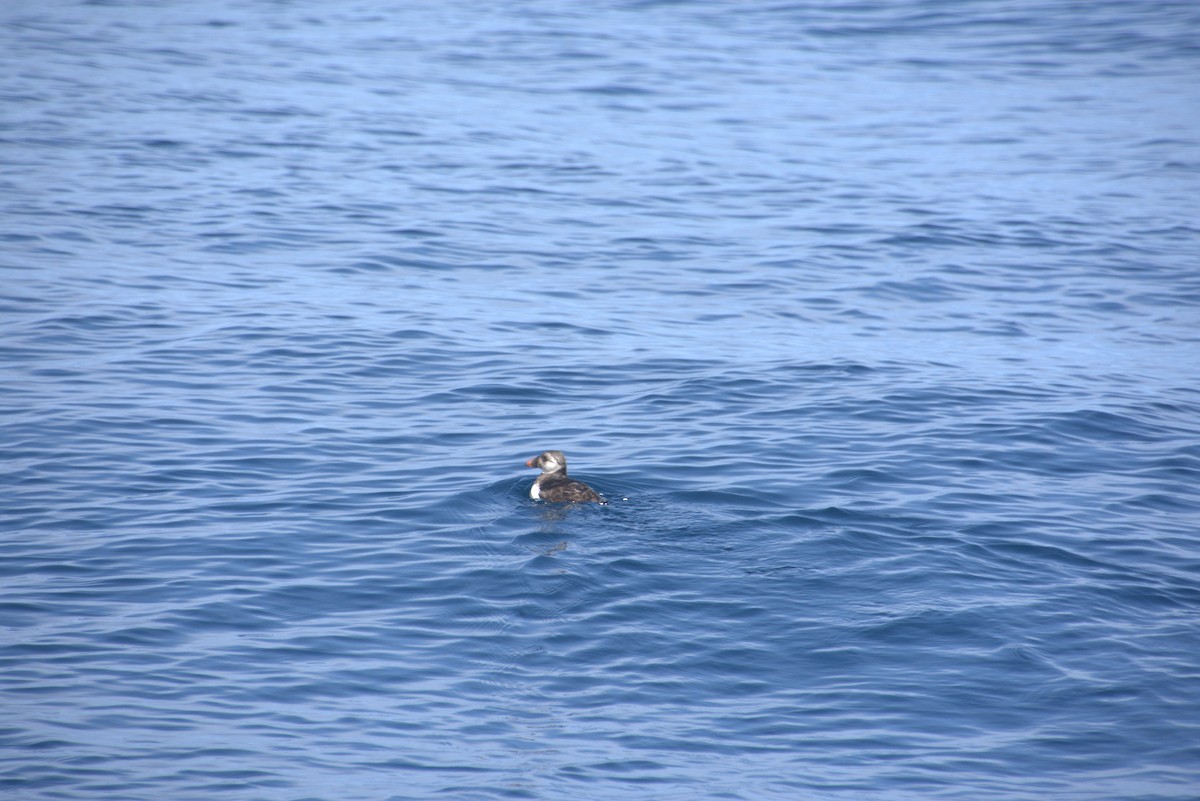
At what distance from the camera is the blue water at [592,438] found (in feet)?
27.6

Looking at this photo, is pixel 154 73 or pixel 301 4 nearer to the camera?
pixel 154 73

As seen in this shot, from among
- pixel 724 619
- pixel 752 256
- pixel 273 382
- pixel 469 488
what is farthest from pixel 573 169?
pixel 724 619

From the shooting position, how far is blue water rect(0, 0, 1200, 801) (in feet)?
27.6

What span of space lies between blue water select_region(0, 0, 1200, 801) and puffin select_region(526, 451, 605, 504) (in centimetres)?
19

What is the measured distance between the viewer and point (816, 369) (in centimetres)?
1553

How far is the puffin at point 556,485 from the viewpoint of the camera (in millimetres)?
11367

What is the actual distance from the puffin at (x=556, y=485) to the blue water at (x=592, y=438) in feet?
0.64

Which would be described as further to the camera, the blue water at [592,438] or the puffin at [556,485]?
the puffin at [556,485]

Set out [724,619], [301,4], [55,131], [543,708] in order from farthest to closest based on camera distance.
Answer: [301,4] < [55,131] < [724,619] < [543,708]

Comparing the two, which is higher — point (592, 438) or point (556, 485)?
point (556, 485)

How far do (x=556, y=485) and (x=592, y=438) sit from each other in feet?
6.48

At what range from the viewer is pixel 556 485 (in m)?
11.5

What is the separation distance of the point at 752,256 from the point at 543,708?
1218 cm

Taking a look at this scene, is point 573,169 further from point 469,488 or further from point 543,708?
point 543,708
